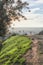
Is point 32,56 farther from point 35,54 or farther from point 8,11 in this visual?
point 8,11

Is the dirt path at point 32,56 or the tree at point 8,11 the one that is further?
the tree at point 8,11

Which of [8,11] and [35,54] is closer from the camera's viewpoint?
[35,54]

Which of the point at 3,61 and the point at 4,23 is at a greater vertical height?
the point at 3,61

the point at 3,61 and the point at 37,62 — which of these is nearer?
the point at 37,62

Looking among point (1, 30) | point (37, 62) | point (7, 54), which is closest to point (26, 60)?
point (37, 62)

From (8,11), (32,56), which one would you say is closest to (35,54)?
(32,56)

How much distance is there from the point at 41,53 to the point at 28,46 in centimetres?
69

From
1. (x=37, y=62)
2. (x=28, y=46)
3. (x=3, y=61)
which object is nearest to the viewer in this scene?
(x=37, y=62)

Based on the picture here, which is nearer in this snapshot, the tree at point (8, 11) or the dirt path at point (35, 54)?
the dirt path at point (35, 54)

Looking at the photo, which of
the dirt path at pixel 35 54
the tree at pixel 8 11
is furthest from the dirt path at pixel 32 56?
the tree at pixel 8 11

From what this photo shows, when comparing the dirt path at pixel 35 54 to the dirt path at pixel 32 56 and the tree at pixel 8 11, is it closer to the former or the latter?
the dirt path at pixel 32 56

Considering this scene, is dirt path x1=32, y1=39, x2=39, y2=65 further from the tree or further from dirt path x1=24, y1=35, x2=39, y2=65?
the tree

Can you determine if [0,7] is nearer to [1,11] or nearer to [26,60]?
[1,11]

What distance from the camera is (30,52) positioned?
749 cm
